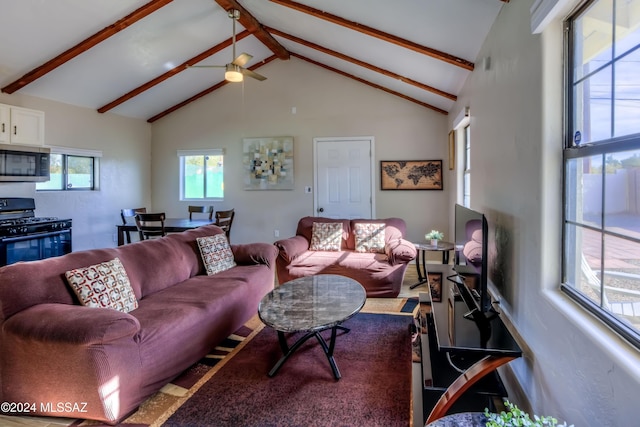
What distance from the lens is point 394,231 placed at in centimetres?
486

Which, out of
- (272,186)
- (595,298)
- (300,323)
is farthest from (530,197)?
(272,186)

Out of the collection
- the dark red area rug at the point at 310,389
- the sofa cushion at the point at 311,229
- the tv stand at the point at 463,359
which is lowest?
the dark red area rug at the point at 310,389

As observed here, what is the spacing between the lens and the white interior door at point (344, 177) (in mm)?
6188

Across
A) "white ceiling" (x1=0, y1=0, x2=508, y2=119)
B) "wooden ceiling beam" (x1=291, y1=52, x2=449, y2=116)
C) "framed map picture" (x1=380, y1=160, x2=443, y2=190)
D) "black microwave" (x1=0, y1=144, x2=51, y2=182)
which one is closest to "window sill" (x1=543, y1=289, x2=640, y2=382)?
"white ceiling" (x1=0, y1=0, x2=508, y2=119)

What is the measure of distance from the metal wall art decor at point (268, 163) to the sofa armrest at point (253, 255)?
8.72 feet

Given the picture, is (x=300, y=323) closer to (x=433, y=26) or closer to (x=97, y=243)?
(x=433, y=26)

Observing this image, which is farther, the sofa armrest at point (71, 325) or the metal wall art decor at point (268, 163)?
the metal wall art decor at point (268, 163)

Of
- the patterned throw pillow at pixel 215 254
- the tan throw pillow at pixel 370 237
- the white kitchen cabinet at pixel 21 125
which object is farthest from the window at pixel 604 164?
the white kitchen cabinet at pixel 21 125

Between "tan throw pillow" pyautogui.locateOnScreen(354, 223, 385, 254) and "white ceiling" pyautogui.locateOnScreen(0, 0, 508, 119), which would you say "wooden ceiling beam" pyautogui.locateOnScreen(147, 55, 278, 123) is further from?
"tan throw pillow" pyautogui.locateOnScreen(354, 223, 385, 254)

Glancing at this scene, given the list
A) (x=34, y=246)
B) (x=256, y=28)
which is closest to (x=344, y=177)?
(x=256, y=28)

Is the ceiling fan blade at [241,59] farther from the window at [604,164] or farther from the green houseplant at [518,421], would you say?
the green houseplant at [518,421]

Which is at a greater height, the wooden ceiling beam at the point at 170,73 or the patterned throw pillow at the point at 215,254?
the wooden ceiling beam at the point at 170,73

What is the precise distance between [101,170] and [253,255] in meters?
3.82

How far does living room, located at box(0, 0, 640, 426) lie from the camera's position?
146cm
